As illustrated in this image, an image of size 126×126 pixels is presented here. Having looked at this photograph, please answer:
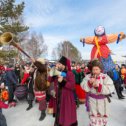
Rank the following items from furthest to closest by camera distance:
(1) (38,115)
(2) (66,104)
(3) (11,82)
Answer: (3) (11,82), (1) (38,115), (2) (66,104)

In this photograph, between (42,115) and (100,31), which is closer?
(42,115)

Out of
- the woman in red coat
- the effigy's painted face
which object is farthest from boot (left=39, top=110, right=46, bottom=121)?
the effigy's painted face

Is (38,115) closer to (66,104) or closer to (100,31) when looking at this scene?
(66,104)

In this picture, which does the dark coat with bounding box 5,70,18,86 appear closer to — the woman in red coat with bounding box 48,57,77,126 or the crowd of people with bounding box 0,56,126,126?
the crowd of people with bounding box 0,56,126,126

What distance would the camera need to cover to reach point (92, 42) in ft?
22.7

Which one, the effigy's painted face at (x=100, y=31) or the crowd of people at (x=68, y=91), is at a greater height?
the effigy's painted face at (x=100, y=31)

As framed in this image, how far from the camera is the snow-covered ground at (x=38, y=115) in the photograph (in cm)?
563

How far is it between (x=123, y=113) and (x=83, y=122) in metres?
1.29

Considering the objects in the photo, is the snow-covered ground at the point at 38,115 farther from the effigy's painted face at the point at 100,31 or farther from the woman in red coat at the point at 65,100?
the effigy's painted face at the point at 100,31

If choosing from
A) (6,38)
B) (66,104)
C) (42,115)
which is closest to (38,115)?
(42,115)

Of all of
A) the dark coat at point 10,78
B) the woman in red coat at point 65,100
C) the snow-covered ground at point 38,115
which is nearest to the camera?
the woman in red coat at point 65,100

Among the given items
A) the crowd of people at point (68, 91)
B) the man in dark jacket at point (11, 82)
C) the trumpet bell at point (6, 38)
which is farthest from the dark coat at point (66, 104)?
the man in dark jacket at point (11, 82)

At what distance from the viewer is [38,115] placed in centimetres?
619

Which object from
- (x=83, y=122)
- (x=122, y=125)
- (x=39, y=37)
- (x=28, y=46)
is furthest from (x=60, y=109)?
(x=39, y=37)
